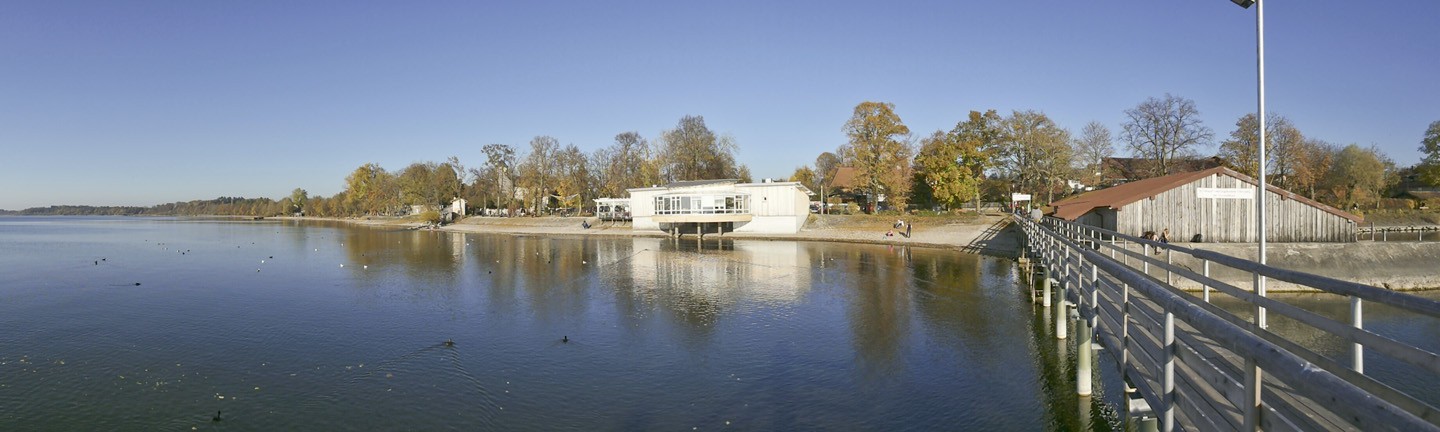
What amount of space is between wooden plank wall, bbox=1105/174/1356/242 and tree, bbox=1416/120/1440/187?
150ft

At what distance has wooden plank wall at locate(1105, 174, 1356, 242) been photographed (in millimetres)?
25031

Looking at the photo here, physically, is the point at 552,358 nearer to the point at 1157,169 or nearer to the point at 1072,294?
the point at 1072,294

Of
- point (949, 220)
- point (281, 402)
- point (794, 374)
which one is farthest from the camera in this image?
point (949, 220)

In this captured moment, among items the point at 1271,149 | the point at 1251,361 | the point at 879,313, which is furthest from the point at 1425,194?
the point at 1251,361

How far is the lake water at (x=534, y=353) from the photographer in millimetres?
11242

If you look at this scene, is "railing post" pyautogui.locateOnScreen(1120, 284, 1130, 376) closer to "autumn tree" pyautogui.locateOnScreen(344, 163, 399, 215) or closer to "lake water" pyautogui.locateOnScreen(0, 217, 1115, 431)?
"lake water" pyautogui.locateOnScreen(0, 217, 1115, 431)

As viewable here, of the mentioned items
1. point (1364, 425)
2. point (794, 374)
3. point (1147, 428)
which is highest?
point (1364, 425)

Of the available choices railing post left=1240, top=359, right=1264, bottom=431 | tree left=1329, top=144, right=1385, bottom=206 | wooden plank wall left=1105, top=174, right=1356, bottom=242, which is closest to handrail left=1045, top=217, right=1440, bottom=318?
railing post left=1240, top=359, right=1264, bottom=431

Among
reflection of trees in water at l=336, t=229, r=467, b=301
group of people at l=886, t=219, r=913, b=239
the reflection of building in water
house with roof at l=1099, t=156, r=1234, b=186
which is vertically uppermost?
house with roof at l=1099, t=156, r=1234, b=186

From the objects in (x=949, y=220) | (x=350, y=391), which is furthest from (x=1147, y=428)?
(x=949, y=220)

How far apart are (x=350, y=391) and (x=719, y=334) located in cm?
832

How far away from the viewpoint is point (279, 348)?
1608 centimetres

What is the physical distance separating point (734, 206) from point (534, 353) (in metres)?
43.1

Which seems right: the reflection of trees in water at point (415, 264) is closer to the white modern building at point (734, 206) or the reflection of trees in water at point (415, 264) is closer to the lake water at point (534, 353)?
the lake water at point (534, 353)
